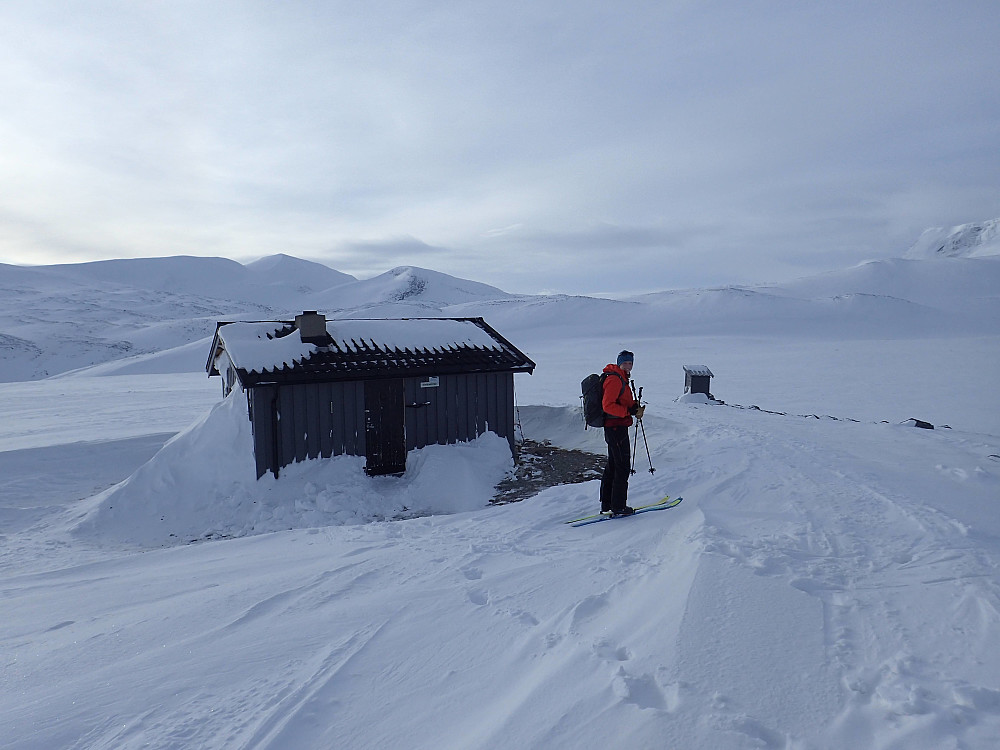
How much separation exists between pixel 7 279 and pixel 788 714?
170126mm

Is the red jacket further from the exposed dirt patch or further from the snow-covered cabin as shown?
the snow-covered cabin

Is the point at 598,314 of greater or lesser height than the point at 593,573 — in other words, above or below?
above

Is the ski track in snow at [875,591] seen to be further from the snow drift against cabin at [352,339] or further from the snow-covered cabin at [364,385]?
the snow drift against cabin at [352,339]

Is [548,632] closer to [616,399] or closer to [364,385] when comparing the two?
[616,399]

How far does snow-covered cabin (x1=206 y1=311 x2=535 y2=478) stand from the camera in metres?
12.0

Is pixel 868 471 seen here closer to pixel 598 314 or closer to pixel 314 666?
pixel 314 666

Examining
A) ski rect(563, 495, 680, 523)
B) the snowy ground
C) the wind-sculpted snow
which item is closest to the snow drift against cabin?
the snowy ground

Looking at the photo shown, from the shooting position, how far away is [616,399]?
7.21 meters

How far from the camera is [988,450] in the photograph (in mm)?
Result: 10984

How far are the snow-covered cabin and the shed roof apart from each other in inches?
0.9

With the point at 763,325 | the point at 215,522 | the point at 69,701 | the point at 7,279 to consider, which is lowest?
the point at 215,522

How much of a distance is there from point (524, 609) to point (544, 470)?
28.3ft

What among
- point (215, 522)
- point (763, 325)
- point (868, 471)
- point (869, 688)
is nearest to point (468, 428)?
point (215, 522)

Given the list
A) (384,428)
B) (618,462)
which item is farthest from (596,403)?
(384,428)
